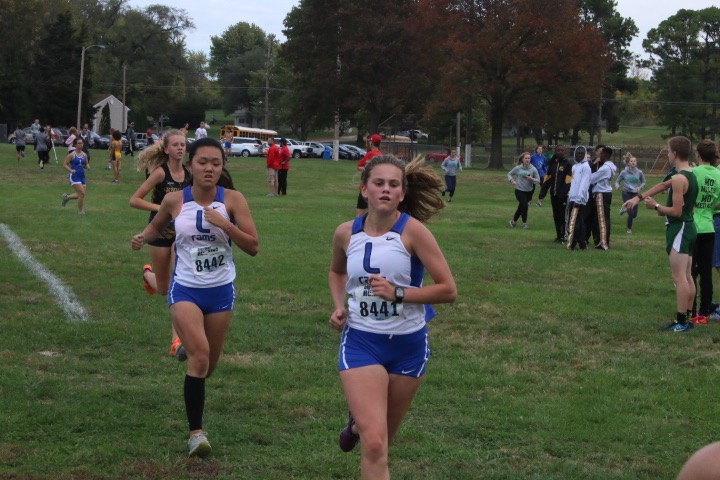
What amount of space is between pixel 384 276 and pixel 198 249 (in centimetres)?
177

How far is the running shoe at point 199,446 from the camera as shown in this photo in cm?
613

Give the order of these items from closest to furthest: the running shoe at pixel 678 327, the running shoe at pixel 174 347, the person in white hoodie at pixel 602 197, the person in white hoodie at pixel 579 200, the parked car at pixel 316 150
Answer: the running shoe at pixel 174 347, the running shoe at pixel 678 327, the person in white hoodie at pixel 579 200, the person in white hoodie at pixel 602 197, the parked car at pixel 316 150

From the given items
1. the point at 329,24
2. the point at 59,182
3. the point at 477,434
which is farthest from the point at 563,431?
the point at 329,24

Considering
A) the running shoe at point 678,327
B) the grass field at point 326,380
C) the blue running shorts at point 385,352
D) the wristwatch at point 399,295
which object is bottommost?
the grass field at point 326,380

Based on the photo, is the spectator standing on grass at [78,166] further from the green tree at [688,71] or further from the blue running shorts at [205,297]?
the green tree at [688,71]

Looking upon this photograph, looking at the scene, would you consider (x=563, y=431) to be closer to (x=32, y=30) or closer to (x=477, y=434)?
(x=477, y=434)

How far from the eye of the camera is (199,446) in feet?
20.1

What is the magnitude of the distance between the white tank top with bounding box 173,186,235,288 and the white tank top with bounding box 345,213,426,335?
1.55 meters

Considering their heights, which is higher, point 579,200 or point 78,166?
point 78,166

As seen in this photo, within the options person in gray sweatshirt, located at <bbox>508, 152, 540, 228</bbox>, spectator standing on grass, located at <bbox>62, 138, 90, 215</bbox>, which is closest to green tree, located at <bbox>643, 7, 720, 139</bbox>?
person in gray sweatshirt, located at <bbox>508, 152, 540, 228</bbox>

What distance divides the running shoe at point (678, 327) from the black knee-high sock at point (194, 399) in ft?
20.7

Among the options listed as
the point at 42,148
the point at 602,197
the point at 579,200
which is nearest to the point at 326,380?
the point at 579,200

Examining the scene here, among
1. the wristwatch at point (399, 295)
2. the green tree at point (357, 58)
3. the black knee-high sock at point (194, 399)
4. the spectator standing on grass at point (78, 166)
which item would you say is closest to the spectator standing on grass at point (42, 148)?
the spectator standing on grass at point (78, 166)

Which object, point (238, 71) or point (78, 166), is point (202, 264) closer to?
point (78, 166)
